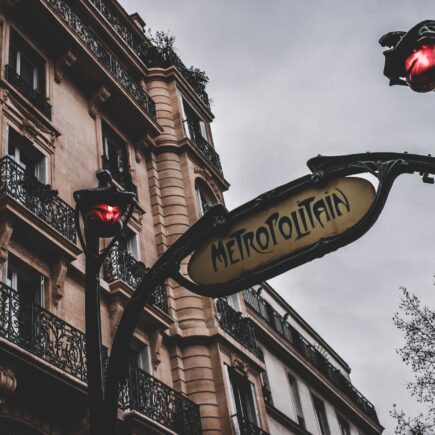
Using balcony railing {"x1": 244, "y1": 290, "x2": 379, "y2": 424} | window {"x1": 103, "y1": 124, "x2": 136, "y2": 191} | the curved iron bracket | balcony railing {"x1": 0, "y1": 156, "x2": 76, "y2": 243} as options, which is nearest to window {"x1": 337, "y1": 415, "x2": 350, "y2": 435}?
balcony railing {"x1": 244, "y1": 290, "x2": 379, "y2": 424}

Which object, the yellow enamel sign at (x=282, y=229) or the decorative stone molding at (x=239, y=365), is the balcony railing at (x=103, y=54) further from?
the yellow enamel sign at (x=282, y=229)

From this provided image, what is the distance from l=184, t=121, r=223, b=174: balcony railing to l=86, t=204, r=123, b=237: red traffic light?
17802 mm

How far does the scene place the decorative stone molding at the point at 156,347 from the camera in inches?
653

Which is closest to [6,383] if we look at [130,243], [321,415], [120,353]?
[120,353]

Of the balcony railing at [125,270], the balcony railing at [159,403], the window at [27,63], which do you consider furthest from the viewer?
the window at [27,63]

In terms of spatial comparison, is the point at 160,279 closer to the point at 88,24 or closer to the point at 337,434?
the point at 88,24

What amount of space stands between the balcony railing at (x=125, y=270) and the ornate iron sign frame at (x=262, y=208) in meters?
11.2

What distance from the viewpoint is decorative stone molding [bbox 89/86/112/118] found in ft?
64.4

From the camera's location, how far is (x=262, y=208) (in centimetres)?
459

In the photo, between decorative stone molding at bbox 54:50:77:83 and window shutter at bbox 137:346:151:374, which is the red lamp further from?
decorative stone molding at bbox 54:50:77:83

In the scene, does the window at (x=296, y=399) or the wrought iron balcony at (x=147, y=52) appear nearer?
the wrought iron balcony at (x=147, y=52)

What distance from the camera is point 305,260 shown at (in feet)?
13.9

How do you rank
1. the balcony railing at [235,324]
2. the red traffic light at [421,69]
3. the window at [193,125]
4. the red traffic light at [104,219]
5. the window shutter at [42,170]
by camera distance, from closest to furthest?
1. the red traffic light at [421,69]
2. the red traffic light at [104,219]
3. the window shutter at [42,170]
4. the balcony railing at [235,324]
5. the window at [193,125]

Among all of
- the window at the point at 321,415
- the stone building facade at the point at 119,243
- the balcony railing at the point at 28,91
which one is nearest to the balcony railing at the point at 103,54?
the stone building facade at the point at 119,243
